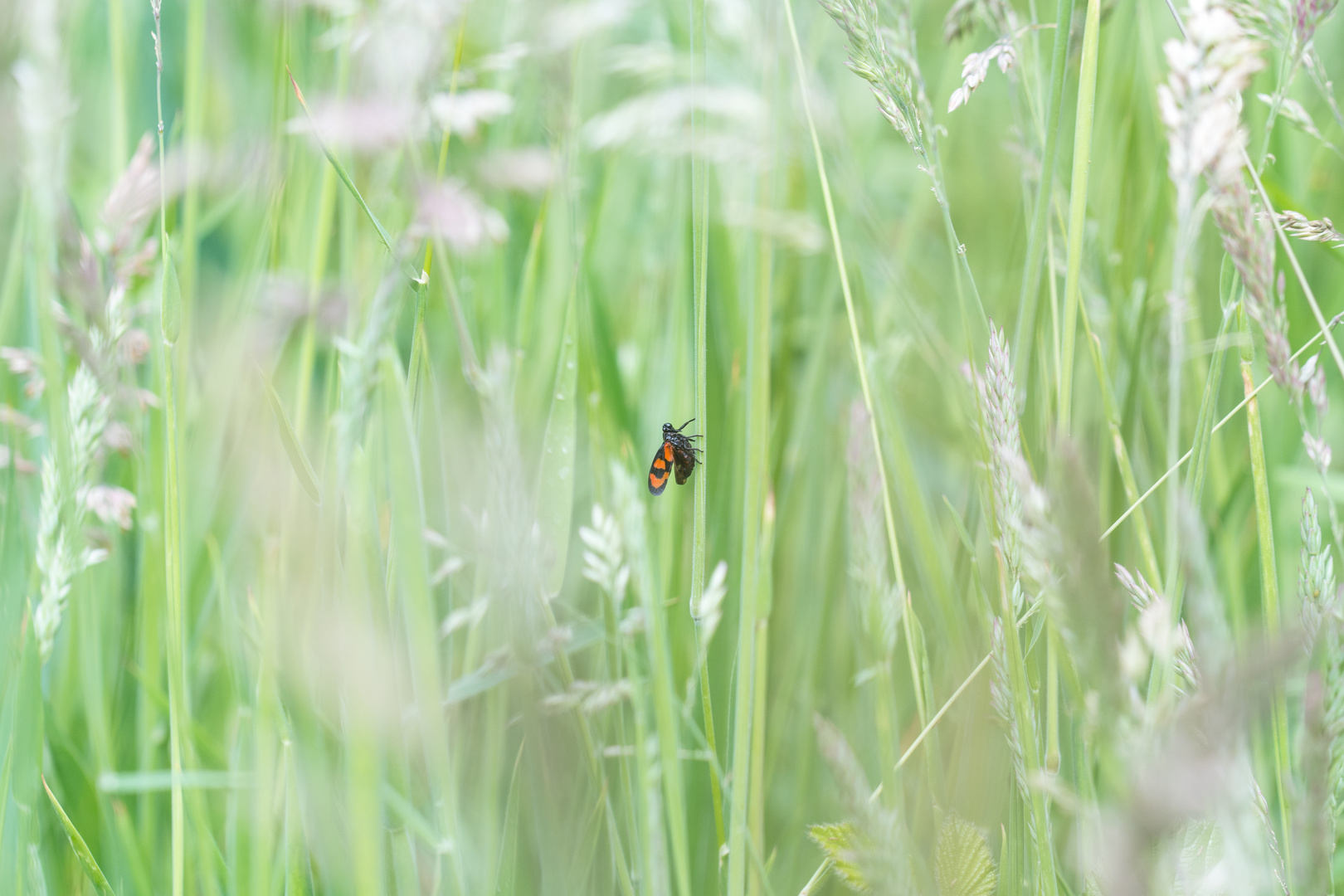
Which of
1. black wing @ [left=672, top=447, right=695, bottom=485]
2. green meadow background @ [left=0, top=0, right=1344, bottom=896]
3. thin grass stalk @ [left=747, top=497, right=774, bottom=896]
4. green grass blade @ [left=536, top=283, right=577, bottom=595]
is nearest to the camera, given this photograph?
green meadow background @ [left=0, top=0, right=1344, bottom=896]

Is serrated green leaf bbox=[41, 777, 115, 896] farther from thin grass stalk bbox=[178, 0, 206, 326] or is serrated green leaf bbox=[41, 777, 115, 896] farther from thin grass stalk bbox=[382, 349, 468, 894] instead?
thin grass stalk bbox=[178, 0, 206, 326]

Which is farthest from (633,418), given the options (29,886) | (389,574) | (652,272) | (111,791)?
(29,886)

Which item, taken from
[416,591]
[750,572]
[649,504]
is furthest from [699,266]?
[649,504]

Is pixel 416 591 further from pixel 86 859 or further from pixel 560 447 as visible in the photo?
pixel 86 859

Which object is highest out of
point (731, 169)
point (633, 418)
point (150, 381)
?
point (731, 169)

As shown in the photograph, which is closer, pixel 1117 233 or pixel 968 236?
pixel 1117 233

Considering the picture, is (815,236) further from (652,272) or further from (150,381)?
(150,381)

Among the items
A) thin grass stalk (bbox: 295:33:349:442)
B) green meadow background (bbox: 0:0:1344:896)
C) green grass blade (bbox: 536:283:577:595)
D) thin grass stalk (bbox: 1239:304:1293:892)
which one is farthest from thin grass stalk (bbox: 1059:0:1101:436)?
thin grass stalk (bbox: 295:33:349:442)
